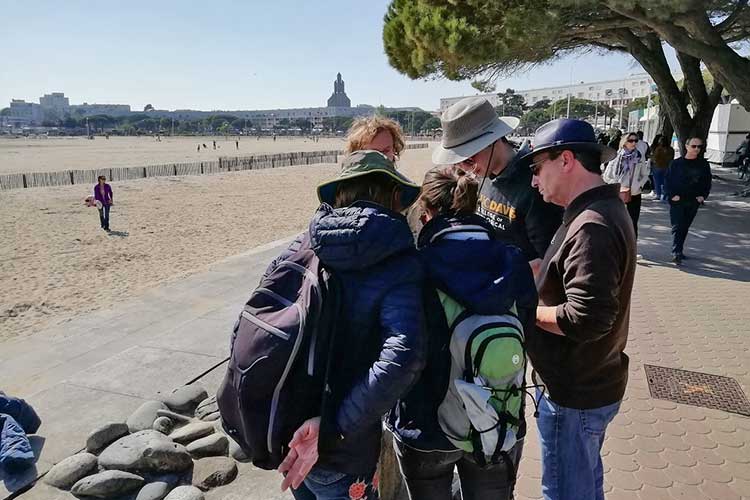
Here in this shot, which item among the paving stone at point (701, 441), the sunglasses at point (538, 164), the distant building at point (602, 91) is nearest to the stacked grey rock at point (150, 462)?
the sunglasses at point (538, 164)

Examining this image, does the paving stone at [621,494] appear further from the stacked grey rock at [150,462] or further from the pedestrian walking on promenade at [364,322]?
the stacked grey rock at [150,462]

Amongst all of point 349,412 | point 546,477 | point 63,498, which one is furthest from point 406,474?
point 63,498

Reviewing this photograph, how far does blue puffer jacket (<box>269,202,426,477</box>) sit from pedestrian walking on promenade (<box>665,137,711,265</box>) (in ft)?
24.0

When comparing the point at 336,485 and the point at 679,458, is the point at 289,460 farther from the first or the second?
the point at 679,458

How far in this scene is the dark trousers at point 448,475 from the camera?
181 cm

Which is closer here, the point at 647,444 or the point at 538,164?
the point at 538,164

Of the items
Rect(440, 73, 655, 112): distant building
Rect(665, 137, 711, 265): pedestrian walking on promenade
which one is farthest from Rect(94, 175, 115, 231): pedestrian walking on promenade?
Rect(440, 73, 655, 112): distant building

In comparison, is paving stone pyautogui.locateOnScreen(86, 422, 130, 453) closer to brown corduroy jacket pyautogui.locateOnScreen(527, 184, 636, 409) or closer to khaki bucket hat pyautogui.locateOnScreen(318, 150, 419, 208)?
khaki bucket hat pyautogui.locateOnScreen(318, 150, 419, 208)

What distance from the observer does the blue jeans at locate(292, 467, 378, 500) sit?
176 cm

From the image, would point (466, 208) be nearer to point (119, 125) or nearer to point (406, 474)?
point (406, 474)

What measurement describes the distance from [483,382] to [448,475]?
51 cm

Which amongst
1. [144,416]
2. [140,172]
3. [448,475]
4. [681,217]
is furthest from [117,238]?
[140,172]

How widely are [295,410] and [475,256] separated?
710mm

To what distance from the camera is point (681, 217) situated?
773 cm
